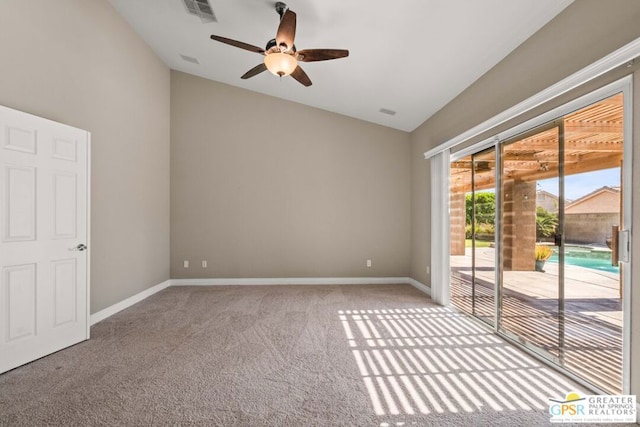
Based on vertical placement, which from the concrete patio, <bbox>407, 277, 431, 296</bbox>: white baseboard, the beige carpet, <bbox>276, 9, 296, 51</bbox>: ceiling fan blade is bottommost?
the beige carpet

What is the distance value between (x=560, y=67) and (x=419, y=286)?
3795 millimetres

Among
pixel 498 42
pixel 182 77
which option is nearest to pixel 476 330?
pixel 498 42

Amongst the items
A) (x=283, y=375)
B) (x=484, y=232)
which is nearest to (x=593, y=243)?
(x=484, y=232)

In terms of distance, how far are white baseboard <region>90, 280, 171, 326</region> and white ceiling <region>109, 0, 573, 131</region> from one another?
3.77 metres

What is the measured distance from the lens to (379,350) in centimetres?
292

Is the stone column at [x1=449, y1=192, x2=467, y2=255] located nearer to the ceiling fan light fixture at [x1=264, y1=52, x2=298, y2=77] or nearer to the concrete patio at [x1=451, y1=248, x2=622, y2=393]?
the concrete patio at [x1=451, y1=248, x2=622, y2=393]

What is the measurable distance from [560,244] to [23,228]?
15.1 ft

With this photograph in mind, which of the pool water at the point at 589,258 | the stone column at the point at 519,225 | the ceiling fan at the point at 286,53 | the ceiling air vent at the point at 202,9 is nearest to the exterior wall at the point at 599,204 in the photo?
the pool water at the point at 589,258

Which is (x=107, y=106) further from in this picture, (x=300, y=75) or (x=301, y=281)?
(x=301, y=281)

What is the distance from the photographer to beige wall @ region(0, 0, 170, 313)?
280 centimetres

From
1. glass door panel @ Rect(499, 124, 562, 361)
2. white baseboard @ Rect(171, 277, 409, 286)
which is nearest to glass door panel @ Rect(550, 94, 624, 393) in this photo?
glass door panel @ Rect(499, 124, 562, 361)

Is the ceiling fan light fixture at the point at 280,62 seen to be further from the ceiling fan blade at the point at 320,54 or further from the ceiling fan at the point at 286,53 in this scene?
the ceiling fan blade at the point at 320,54

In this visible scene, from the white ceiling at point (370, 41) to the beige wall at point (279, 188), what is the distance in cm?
45

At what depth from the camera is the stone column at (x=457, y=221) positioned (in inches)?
163
